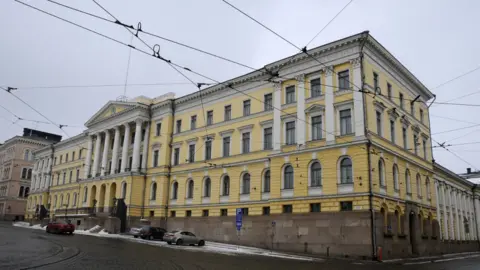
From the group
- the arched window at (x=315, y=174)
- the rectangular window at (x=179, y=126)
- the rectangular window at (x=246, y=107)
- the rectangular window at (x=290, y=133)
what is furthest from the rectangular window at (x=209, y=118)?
the arched window at (x=315, y=174)

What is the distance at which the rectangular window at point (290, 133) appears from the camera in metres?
37.4

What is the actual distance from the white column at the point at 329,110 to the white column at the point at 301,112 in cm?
230

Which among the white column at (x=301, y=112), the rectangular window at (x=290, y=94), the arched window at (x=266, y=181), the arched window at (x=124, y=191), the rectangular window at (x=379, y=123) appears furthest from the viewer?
the arched window at (x=124, y=191)

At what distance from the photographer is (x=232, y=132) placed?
144 feet

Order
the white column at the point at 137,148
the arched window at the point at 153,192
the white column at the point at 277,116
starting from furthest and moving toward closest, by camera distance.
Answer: the white column at the point at 137,148, the arched window at the point at 153,192, the white column at the point at 277,116

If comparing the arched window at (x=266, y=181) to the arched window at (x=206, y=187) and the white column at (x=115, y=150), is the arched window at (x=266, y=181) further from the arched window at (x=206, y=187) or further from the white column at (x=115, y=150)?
the white column at (x=115, y=150)

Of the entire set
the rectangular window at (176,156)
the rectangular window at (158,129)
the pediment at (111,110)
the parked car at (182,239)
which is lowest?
the parked car at (182,239)

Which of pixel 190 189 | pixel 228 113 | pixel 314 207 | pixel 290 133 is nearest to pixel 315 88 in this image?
pixel 290 133

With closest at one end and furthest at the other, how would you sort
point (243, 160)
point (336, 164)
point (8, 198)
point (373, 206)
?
point (373, 206) → point (336, 164) → point (243, 160) → point (8, 198)

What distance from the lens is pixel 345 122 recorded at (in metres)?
34.0

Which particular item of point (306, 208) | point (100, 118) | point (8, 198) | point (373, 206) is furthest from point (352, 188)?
point (8, 198)

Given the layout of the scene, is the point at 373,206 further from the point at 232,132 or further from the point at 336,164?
the point at 232,132

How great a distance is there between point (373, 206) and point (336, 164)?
4.41 m

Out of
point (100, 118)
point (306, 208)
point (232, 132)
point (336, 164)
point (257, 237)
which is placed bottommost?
point (257, 237)
